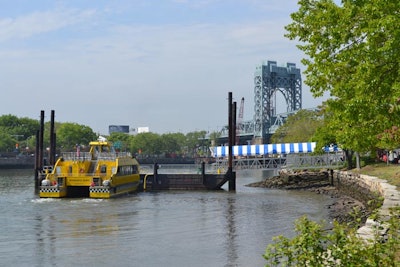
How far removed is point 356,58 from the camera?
18188 millimetres

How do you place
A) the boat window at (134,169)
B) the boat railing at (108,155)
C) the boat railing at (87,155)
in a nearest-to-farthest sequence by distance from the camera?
1. the boat railing at (87,155)
2. the boat railing at (108,155)
3. the boat window at (134,169)

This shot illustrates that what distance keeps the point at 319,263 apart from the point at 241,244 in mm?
14728

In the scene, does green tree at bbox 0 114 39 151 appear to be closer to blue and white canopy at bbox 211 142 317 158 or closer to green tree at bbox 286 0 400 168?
blue and white canopy at bbox 211 142 317 158

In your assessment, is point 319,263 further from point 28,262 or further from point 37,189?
point 37,189

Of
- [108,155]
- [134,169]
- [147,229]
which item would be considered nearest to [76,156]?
[108,155]

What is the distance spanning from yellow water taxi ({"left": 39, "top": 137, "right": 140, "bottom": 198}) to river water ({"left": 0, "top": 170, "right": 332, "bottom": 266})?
58.0 inches

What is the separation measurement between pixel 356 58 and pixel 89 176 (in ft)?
102

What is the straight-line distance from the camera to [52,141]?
185 feet

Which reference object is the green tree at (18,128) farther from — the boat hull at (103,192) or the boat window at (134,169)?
the boat hull at (103,192)

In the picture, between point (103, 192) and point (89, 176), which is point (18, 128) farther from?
point (103, 192)

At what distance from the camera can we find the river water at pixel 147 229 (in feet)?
63.7

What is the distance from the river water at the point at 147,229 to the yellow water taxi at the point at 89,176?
4.84ft

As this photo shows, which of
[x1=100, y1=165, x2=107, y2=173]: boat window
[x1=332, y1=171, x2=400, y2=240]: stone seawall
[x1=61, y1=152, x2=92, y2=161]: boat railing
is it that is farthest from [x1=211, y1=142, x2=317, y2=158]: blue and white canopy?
[x1=100, y1=165, x2=107, y2=173]: boat window

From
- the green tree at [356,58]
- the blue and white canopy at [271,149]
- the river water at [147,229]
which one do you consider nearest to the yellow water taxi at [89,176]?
the river water at [147,229]
